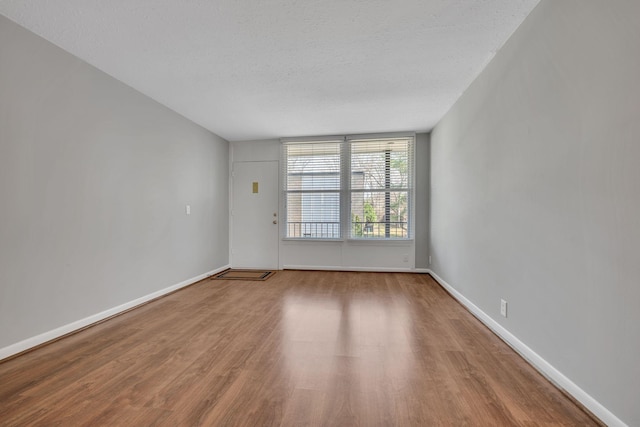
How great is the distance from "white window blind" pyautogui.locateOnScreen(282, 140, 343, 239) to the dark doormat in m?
0.86

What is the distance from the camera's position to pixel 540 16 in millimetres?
1867

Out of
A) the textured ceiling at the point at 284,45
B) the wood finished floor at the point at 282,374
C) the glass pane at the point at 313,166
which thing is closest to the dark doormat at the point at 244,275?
the wood finished floor at the point at 282,374

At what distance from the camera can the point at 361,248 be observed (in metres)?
5.11

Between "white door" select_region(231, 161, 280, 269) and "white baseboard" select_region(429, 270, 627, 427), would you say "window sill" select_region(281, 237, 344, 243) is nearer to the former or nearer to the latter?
"white door" select_region(231, 161, 280, 269)

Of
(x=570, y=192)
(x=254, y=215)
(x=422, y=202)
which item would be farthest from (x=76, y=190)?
(x=422, y=202)

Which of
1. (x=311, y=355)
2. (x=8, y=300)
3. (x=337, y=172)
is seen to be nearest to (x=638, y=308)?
(x=311, y=355)

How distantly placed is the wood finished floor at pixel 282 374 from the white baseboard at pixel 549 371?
5 cm

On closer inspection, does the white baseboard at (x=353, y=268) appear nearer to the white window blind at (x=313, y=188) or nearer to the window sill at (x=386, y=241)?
the window sill at (x=386, y=241)

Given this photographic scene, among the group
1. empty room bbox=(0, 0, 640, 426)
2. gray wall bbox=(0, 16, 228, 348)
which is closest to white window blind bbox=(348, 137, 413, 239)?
empty room bbox=(0, 0, 640, 426)

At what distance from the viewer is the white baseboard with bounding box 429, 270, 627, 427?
1.37 meters

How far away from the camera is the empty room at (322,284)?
56.4 inches

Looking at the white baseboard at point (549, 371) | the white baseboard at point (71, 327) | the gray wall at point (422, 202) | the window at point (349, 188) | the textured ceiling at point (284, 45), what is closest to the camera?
the white baseboard at point (549, 371)

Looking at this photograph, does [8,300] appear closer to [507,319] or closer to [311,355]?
[311,355]

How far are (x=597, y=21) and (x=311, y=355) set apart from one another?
262cm
